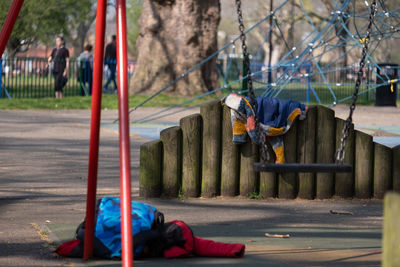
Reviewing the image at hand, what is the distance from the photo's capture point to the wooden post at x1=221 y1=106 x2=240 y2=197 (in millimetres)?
7547

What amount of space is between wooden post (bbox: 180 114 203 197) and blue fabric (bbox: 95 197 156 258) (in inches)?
91.4

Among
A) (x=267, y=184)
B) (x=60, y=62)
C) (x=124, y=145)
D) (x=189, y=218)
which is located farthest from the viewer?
(x=60, y=62)

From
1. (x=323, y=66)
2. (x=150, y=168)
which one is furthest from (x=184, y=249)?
(x=323, y=66)

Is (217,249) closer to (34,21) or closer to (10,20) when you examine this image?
(10,20)

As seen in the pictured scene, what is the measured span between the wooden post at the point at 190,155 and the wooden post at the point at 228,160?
0.80 ft

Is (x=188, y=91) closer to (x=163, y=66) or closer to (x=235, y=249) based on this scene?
(x=163, y=66)

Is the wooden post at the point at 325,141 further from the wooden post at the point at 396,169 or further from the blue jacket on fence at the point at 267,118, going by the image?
the wooden post at the point at 396,169

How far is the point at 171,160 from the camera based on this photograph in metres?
7.43

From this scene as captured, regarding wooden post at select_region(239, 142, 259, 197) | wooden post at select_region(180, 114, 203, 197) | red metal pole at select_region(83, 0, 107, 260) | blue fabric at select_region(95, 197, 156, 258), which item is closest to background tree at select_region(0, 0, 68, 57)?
wooden post at select_region(180, 114, 203, 197)

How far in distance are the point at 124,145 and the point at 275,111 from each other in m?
3.84

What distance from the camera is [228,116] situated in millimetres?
7562

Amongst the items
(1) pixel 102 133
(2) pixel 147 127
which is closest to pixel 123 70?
(1) pixel 102 133

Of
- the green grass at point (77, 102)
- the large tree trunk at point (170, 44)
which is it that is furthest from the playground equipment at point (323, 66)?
the large tree trunk at point (170, 44)

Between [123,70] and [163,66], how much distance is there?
710 inches
